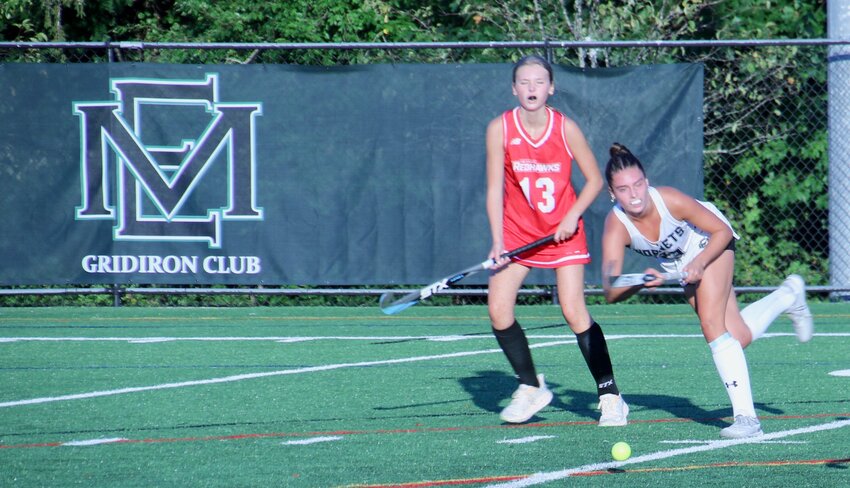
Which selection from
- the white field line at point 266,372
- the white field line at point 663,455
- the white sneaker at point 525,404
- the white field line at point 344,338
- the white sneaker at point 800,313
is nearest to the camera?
the white field line at point 663,455

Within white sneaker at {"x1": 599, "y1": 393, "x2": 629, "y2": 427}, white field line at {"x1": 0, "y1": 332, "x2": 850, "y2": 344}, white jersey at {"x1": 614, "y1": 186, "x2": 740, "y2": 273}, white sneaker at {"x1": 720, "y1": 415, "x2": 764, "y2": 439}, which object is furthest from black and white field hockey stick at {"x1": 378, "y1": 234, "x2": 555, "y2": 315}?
white field line at {"x1": 0, "y1": 332, "x2": 850, "y2": 344}

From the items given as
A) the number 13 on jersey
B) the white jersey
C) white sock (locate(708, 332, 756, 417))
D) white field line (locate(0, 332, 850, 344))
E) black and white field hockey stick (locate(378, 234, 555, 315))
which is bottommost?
white field line (locate(0, 332, 850, 344))

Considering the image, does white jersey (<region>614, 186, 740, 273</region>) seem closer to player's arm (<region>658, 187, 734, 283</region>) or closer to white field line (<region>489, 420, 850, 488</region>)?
player's arm (<region>658, 187, 734, 283</region>)

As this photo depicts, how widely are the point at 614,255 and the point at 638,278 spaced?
293mm

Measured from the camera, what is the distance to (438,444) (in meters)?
5.96

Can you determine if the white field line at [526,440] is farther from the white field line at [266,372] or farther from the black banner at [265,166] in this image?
the black banner at [265,166]

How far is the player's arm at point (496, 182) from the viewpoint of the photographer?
6.40m

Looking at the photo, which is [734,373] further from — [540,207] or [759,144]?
[759,144]

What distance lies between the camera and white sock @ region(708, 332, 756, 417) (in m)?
6.10

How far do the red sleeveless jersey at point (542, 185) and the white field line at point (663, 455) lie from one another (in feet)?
4.04

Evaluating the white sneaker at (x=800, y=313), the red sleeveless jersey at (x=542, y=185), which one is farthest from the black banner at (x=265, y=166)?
the red sleeveless jersey at (x=542, y=185)

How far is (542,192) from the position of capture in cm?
649

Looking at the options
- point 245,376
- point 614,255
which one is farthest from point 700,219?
point 245,376

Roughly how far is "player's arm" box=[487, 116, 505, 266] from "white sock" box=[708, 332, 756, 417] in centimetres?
120
